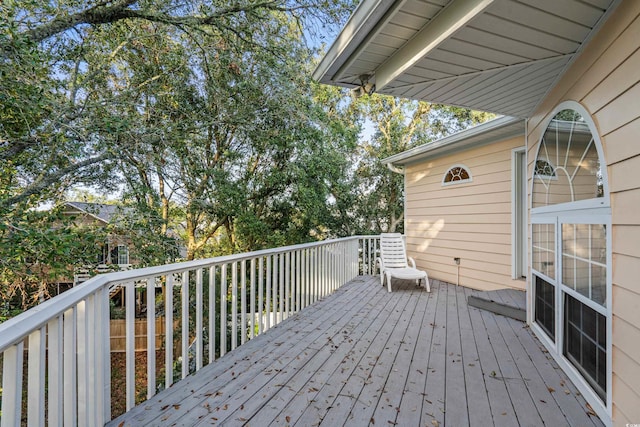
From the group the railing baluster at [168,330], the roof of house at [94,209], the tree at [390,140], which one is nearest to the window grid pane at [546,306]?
the railing baluster at [168,330]

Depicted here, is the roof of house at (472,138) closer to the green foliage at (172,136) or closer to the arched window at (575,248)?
the arched window at (575,248)

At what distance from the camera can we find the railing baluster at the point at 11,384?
0.99 meters

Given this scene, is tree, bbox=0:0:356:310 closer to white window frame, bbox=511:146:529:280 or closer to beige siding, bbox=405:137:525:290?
beige siding, bbox=405:137:525:290

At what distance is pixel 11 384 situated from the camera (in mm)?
1008

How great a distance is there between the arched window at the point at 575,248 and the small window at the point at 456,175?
8.19ft

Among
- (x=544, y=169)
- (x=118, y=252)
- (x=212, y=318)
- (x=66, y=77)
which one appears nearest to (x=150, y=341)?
(x=212, y=318)

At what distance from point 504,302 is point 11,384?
4639mm

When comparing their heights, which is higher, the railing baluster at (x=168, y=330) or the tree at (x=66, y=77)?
the tree at (x=66, y=77)

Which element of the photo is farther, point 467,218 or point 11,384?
point 467,218

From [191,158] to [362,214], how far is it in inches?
245

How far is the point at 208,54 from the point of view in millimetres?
6930

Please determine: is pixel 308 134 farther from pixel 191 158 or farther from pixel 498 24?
pixel 498 24

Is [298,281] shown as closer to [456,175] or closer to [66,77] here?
[456,175]

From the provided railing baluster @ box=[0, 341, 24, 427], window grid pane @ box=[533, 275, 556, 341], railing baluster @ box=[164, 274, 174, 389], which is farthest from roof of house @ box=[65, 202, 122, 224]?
window grid pane @ box=[533, 275, 556, 341]
